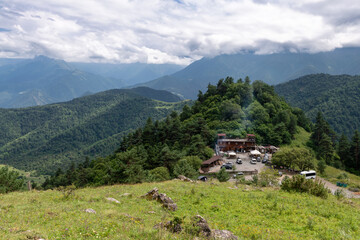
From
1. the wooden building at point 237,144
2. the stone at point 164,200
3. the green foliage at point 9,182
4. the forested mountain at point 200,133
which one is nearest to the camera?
the stone at point 164,200

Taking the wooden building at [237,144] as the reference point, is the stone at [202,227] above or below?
above

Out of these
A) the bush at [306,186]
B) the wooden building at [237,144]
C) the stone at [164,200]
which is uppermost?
the bush at [306,186]

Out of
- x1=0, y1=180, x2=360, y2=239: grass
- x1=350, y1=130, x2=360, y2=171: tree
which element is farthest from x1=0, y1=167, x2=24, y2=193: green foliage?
x1=350, y1=130, x2=360, y2=171: tree

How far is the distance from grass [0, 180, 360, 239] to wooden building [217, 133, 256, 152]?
40562 mm

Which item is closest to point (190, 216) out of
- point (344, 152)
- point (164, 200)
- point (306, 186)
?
point (164, 200)

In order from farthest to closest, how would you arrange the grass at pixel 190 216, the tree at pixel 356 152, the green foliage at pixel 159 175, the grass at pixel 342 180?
the tree at pixel 356 152 < the grass at pixel 342 180 < the green foliage at pixel 159 175 < the grass at pixel 190 216

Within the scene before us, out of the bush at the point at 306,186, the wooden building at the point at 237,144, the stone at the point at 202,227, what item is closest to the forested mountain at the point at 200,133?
the wooden building at the point at 237,144

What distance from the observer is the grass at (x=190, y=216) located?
33.2 feet

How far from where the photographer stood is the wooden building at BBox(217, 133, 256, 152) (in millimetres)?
60188

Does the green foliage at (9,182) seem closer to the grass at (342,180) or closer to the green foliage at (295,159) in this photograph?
the green foliage at (295,159)

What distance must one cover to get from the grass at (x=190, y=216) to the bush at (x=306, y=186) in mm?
1154

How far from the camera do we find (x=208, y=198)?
18750 millimetres

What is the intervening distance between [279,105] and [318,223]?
83.3 meters

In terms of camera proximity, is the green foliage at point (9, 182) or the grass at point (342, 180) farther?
the grass at point (342, 180)
